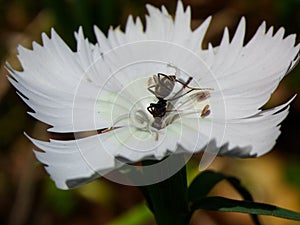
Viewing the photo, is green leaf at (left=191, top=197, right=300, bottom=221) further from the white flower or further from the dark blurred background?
the dark blurred background

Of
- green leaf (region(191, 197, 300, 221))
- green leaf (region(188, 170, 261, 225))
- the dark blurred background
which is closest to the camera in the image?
green leaf (region(191, 197, 300, 221))

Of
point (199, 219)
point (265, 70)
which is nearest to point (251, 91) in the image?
point (265, 70)

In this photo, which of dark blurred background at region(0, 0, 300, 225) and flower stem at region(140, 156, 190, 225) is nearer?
flower stem at region(140, 156, 190, 225)

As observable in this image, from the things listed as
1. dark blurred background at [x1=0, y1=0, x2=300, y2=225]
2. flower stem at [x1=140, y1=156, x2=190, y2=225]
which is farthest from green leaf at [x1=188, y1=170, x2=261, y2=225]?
dark blurred background at [x1=0, y1=0, x2=300, y2=225]

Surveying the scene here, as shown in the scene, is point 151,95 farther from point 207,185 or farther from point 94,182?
point 94,182

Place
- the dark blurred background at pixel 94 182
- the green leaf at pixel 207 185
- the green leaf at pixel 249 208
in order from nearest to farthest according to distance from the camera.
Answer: the green leaf at pixel 249 208 < the green leaf at pixel 207 185 < the dark blurred background at pixel 94 182

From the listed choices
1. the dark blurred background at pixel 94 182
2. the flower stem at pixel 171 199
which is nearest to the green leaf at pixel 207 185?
the flower stem at pixel 171 199

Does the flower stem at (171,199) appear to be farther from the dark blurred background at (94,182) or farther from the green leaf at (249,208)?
the dark blurred background at (94,182)

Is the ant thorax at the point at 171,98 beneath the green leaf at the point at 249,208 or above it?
above
